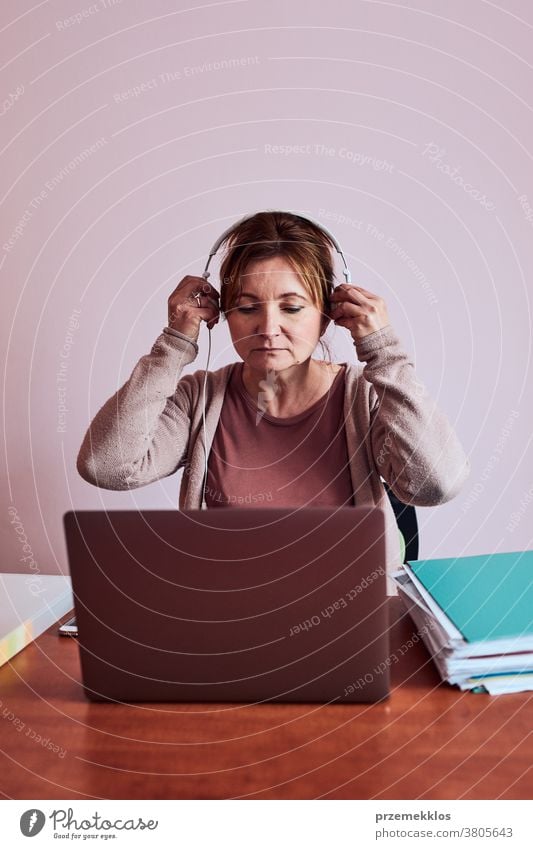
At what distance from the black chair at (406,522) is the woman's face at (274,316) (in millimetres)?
380

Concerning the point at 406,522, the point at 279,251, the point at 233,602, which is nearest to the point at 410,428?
the point at 406,522

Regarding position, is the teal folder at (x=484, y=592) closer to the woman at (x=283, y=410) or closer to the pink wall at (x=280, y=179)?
the woman at (x=283, y=410)

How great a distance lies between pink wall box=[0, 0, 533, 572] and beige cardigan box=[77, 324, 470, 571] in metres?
0.81

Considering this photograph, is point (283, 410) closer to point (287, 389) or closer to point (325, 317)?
point (287, 389)

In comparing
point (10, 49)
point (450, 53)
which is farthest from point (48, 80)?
point (450, 53)

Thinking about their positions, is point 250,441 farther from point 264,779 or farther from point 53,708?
point 264,779

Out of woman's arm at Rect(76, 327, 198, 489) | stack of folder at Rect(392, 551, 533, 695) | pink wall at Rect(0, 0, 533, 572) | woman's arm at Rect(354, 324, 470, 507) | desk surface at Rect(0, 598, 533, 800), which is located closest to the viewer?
desk surface at Rect(0, 598, 533, 800)

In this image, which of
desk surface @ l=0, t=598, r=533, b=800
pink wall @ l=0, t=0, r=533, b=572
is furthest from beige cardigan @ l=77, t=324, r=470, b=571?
pink wall @ l=0, t=0, r=533, b=572

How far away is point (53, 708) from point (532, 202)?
82.5 inches

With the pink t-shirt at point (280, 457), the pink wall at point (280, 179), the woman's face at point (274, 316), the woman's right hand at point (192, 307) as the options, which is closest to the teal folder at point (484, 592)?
the pink t-shirt at point (280, 457)

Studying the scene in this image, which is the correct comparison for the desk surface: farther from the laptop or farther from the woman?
the woman

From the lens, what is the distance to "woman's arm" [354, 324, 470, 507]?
1.57 metres

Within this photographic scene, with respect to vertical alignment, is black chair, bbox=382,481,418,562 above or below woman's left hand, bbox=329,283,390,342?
below

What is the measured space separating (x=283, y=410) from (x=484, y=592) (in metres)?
0.84
